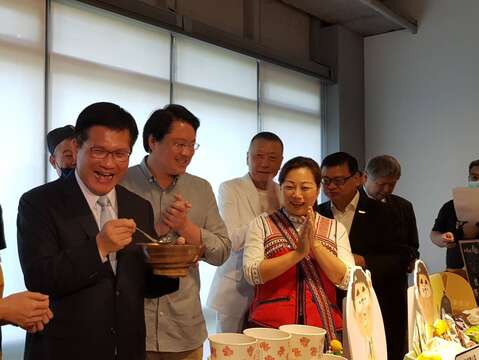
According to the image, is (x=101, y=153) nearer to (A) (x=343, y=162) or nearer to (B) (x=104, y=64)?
(A) (x=343, y=162)

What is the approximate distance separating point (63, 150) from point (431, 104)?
4.21 m

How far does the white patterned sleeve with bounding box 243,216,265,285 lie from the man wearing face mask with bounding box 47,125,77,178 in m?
0.93

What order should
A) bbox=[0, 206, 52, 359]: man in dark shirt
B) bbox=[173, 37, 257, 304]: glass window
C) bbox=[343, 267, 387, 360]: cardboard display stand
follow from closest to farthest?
1. bbox=[343, 267, 387, 360]: cardboard display stand
2. bbox=[0, 206, 52, 359]: man in dark shirt
3. bbox=[173, 37, 257, 304]: glass window

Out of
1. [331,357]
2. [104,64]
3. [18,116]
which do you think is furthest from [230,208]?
[104,64]

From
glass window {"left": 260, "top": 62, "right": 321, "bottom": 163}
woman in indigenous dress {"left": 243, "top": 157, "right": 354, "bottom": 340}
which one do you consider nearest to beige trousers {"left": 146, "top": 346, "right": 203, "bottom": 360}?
woman in indigenous dress {"left": 243, "top": 157, "right": 354, "bottom": 340}

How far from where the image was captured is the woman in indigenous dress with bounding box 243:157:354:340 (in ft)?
5.56

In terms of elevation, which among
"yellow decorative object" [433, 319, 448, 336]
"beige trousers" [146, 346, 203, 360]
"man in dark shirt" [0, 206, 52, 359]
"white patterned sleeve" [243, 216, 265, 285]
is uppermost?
"white patterned sleeve" [243, 216, 265, 285]

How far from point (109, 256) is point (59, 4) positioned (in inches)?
97.1

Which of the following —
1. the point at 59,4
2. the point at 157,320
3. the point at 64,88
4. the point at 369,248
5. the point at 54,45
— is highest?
the point at 59,4

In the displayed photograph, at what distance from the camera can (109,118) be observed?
1.41 metres

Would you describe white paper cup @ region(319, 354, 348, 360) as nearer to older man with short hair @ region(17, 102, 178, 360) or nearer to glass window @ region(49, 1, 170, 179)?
older man with short hair @ region(17, 102, 178, 360)

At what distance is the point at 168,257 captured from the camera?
1.34 metres

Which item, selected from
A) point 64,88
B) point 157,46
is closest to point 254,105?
point 157,46

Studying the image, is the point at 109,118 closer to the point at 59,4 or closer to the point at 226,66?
the point at 59,4
